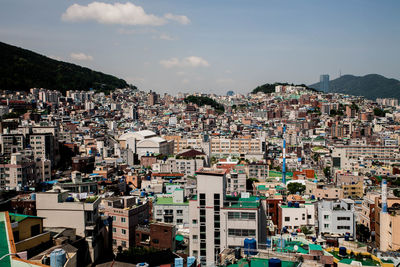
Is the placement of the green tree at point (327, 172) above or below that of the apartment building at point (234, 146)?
below

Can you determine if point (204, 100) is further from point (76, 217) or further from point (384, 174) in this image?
point (76, 217)

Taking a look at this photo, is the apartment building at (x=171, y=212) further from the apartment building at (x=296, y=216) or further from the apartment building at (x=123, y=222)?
the apartment building at (x=296, y=216)

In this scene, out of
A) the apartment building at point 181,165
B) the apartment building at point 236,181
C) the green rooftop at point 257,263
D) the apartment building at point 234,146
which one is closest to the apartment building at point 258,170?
the apartment building at point 181,165

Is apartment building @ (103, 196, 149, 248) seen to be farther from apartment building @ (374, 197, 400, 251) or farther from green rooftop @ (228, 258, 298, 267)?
apartment building @ (374, 197, 400, 251)

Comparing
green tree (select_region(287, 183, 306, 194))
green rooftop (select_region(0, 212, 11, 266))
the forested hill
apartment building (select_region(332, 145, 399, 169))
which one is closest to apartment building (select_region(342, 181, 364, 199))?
green tree (select_region(287, 183, 306, 194))

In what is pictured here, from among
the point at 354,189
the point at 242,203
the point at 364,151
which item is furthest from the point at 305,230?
the point at 364,151

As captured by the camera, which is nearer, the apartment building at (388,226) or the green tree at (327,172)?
the apartment building at (388,226)

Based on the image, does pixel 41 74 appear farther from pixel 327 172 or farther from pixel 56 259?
pixel 56 259
